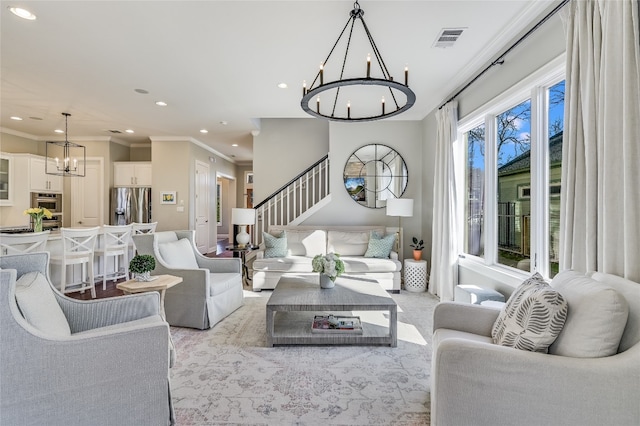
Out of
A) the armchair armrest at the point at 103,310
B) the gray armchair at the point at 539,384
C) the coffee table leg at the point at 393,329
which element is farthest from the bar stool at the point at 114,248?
the gray armchair at the point at 539,384

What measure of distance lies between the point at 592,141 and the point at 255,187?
5.69m

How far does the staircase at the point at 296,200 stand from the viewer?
5.90 meters

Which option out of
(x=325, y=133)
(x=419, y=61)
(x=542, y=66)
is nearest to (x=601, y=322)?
(x=542, y=66)

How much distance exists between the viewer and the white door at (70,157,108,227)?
724cm

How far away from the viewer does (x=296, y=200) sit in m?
6.38

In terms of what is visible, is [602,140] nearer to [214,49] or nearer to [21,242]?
[214,49]

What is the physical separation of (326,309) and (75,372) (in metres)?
1.74

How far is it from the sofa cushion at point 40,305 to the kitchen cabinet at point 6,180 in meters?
6.44

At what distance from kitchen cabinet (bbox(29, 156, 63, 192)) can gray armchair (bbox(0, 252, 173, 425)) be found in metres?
6.56

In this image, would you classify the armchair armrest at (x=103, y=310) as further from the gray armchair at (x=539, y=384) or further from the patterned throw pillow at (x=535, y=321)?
the patterned throw pillow at (x=535, y=321)

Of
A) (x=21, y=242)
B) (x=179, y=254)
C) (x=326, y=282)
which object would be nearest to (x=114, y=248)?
(x=21, y=242)

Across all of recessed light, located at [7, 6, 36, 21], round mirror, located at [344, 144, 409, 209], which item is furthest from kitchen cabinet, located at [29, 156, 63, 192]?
round mirror, located at [344, 144, 409, 209]

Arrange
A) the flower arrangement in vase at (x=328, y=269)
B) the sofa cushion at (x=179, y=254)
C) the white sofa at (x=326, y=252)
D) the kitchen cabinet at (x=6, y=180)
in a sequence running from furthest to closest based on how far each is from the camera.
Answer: the kitchen cabinet at (x=6, y=180) < the white sofa at (x=326, y=252) < the sofa cushion at (x=179, y=254) < the flower arrangement in vase at (x=328, y=269)

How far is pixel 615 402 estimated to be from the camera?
1.26m
